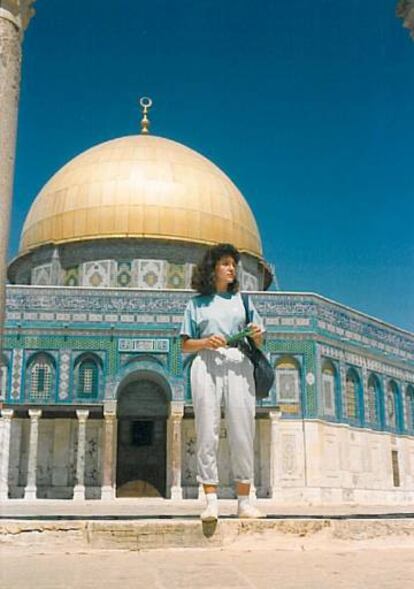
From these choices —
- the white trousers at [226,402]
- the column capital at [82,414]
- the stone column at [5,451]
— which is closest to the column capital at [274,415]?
the column capital at [82,414]

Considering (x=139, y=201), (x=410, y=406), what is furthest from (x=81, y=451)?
(x=410, y=406)

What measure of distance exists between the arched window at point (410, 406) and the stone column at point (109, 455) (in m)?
10.2

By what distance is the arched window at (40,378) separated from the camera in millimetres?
19500

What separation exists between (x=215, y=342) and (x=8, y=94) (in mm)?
2414

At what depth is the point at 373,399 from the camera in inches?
907

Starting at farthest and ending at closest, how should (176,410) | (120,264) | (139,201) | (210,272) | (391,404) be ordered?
1. (391,404)
2. (139,201)
3. (120,264)
4. (176,410)
5. (210,272)

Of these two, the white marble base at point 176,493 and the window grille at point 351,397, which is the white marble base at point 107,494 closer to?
the white marble base at point 176,493

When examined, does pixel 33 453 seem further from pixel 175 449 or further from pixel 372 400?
pixel 372 400

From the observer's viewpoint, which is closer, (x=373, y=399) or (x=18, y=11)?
(x=18, y=11)

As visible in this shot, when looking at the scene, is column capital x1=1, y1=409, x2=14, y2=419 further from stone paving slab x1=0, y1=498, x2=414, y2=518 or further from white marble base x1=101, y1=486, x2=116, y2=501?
white marble base x1=101, y1=486, x2=116, y2=501

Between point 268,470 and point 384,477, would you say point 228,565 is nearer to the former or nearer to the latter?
point 268,470

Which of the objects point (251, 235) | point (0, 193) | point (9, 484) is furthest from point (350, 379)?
point (0, 193)

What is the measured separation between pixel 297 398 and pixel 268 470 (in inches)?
81.5

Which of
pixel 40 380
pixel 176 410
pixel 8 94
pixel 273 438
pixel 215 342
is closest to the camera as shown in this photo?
pixel 215 342
